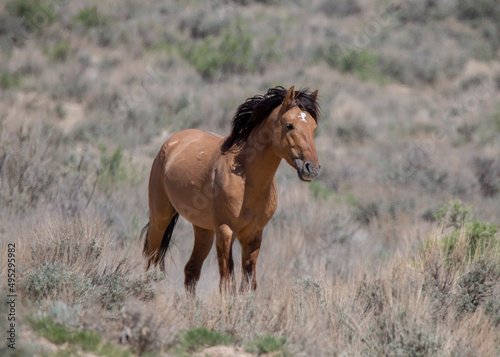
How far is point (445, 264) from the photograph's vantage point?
6.07 metres

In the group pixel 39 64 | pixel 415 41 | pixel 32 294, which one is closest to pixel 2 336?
pixel 32 294

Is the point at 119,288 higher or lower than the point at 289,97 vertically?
lower

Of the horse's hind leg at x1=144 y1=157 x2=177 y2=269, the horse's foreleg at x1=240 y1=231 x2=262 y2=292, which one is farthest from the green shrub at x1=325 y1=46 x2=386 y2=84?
the horse's foreleg at x1=240 y1=231 x2=262 y2=292

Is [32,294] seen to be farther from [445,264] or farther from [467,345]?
[445,264]

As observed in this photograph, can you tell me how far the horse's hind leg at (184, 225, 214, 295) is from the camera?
5.68 meters

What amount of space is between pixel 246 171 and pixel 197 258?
1465mm

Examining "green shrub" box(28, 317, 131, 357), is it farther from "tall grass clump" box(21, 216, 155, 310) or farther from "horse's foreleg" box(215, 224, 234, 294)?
"horse's foreleg" box(215, 224, 234, 294)

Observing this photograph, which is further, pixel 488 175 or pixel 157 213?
pixel 488 175

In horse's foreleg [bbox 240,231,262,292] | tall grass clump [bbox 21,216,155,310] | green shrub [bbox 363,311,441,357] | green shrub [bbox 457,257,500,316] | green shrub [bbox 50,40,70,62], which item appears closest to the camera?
green shrub [bbox 363,311,441,357]

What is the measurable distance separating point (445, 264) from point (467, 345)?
5.64ft

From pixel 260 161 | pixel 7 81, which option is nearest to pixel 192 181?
pixel 260 161

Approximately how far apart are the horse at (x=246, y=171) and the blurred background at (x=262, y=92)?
2.59ft

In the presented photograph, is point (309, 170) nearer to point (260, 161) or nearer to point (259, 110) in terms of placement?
point (260, 161)

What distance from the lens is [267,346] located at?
402 cm
